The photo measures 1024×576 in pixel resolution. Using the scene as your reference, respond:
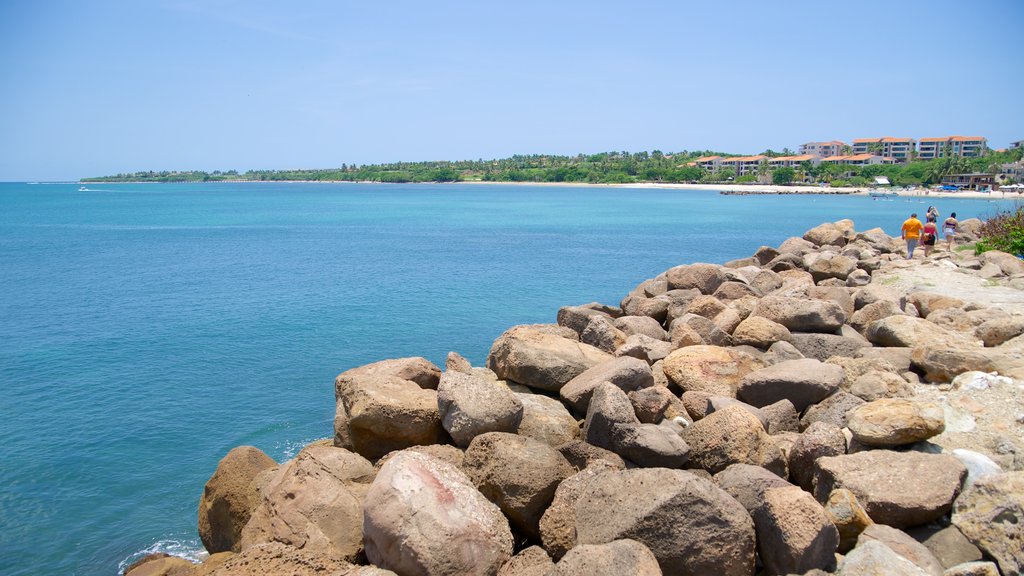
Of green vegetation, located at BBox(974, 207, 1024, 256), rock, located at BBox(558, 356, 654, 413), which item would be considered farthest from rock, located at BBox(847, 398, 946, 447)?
green vegetation, located at BBox(974, 207, 1024, 256)

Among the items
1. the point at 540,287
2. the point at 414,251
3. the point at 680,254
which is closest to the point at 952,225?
the point at 540,287

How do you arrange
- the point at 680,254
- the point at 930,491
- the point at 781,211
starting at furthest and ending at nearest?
the point at 781,211 < the point at 680,254 < the point at 930,491

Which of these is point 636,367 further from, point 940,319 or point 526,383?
point 940,319

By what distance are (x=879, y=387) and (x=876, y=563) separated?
3.55 m

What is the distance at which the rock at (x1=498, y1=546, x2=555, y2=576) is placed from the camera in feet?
18.2

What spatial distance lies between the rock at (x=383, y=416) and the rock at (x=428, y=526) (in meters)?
1.52

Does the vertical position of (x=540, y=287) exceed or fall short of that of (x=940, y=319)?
it falls short

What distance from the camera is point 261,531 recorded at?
21.0ft

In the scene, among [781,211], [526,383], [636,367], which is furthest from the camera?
[781,211]

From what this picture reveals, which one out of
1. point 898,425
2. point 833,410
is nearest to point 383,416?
point 833,410

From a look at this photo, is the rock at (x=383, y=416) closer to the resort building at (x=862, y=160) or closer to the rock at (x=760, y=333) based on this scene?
the rock at (x=760, y=333)

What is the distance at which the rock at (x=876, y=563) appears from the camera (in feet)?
17.1

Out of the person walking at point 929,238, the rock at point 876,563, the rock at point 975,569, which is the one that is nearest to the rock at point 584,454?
the rock at point 876,563

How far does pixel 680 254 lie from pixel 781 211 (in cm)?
4937
